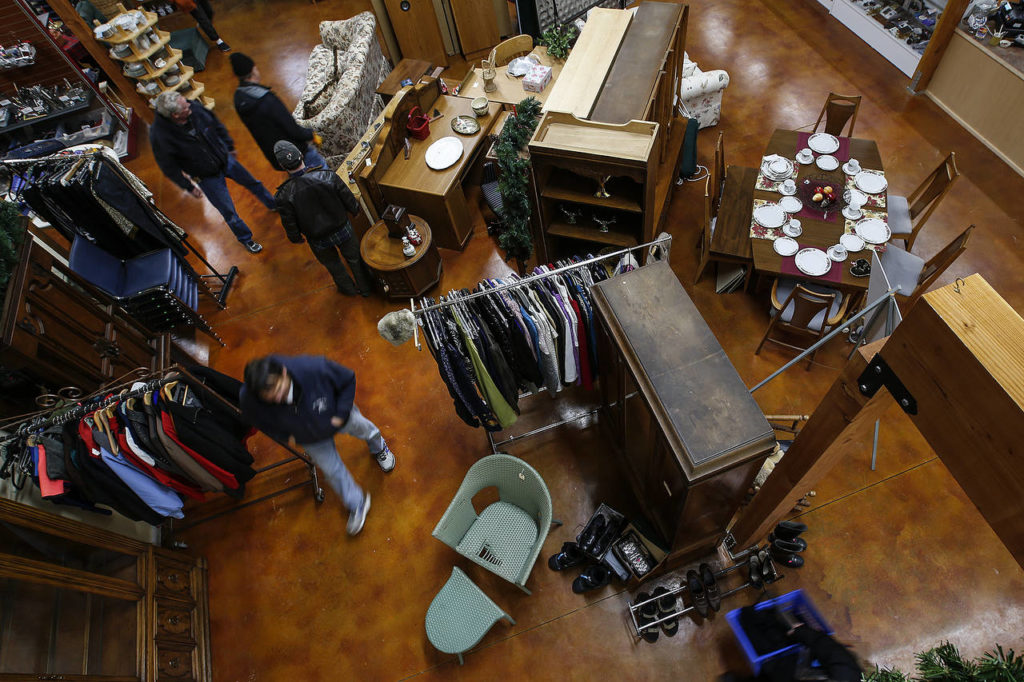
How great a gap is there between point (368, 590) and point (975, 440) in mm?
3615

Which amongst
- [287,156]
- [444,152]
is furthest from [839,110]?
[287,156]

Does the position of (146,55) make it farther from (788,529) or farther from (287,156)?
(788,529)

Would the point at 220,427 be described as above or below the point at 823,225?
above

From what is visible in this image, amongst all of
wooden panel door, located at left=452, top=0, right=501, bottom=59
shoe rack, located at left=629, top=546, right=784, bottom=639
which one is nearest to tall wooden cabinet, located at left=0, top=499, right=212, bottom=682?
shoe rack, located at left=629, top=546, right=784, bottom=639

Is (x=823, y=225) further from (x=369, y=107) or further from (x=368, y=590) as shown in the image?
(x=369, y=107)

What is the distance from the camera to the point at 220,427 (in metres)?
3.53

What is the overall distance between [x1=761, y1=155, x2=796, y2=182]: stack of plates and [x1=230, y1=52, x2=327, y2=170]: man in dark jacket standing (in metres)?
4.12

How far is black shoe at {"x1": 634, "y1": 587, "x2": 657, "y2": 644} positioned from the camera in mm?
3377

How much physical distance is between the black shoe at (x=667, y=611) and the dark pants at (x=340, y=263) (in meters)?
3.70

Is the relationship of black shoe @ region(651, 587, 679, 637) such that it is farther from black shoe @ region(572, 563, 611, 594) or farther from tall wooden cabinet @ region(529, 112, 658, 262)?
tall wooden cabinet @ region(529, 112, 658, 262)

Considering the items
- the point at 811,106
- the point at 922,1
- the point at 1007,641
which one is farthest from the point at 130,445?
the point at 922,1

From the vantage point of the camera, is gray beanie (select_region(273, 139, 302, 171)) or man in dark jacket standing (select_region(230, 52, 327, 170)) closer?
gray beanie (select_region(273, 139, 302, 171))

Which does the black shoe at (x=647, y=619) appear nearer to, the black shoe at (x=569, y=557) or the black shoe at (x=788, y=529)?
the black shoe at (x=569, y=557)

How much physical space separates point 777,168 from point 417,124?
3357mm
